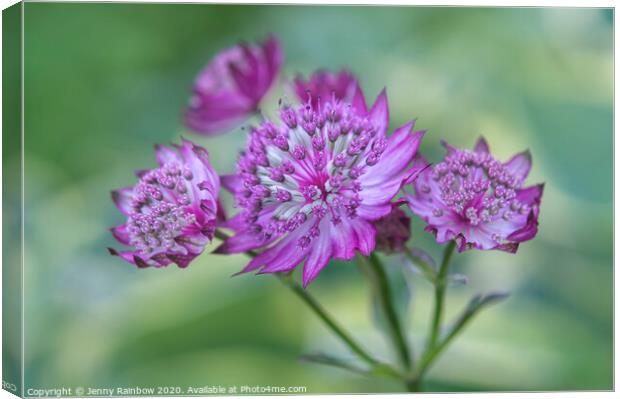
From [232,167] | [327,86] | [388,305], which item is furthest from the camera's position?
[232,167]

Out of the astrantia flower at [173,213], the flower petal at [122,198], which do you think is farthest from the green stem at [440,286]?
the flower petal at [122,198]

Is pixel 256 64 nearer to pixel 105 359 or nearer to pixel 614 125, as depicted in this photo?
pixel 614 125

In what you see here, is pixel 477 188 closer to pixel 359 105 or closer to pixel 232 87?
pixel 359 105

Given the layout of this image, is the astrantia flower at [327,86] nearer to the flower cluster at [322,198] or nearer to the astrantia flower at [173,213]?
the flower cluster at [322,198]

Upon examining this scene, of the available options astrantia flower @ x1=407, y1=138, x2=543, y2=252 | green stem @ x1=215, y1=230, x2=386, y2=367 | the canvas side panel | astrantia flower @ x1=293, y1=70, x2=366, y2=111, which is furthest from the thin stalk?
the canvas side panel

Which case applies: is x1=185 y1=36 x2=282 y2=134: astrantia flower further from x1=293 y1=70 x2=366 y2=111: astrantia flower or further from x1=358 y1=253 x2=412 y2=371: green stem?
x1=358 y1=253 x2=412 y2=371: green stem

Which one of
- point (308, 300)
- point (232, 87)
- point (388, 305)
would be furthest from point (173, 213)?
point (232, 87)

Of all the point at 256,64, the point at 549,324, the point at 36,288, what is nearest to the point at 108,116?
the point at 36,288

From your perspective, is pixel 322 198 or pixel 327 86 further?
pixel 327 86
